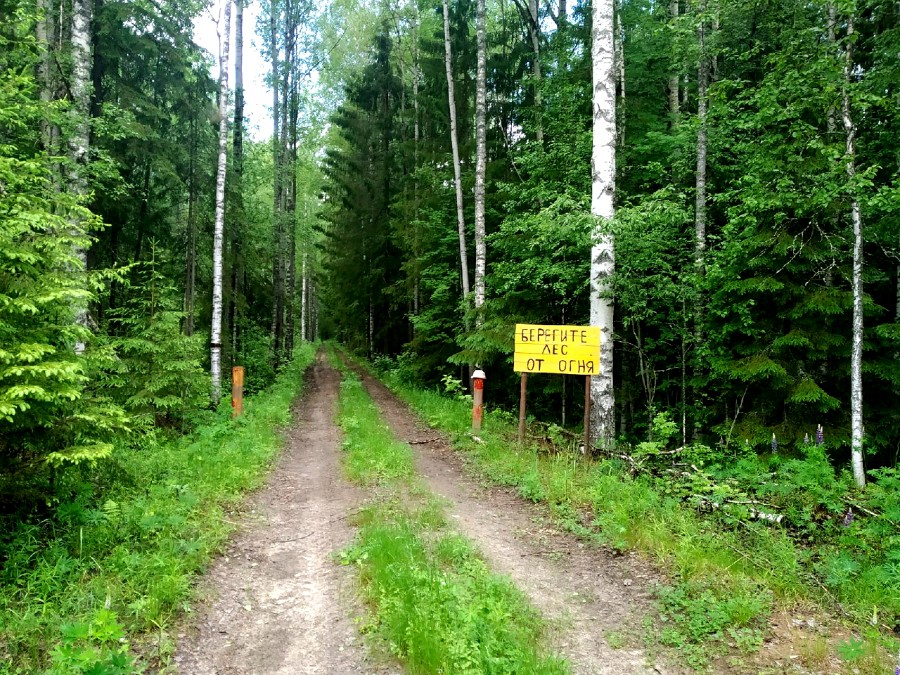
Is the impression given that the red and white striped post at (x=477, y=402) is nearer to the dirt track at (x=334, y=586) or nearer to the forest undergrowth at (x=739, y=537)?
the forest undergrowth at (x=739, y=537)

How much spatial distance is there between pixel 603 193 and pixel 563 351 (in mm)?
2667

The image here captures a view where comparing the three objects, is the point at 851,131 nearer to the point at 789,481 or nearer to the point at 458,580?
the point at 789,481

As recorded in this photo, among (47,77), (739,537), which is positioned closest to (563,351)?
(739,537)

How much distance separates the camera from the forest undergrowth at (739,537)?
12.0 ft

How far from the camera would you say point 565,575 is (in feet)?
15.4

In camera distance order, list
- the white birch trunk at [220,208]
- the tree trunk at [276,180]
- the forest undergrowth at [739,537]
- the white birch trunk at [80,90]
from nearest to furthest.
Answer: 1. the forest undergrowth at [739,537]
2. the white birch trunk at [80,90]
3. the white birch trunk at [220,208]
4. the tree trunk at [276,180]

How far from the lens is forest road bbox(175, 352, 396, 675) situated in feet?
11.3

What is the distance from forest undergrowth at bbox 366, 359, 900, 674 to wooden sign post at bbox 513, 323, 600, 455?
1291 millimetres

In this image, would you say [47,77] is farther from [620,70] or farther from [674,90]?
[674,90]

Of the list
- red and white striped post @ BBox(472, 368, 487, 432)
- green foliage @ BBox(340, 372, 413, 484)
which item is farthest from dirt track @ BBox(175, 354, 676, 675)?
red and white striped post @ BBox(472, 368, 487, 432)

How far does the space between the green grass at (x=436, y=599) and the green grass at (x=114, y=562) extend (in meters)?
1.56

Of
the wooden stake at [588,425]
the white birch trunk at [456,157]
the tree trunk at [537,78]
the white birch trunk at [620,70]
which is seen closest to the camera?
the wooden stake at [588,425]

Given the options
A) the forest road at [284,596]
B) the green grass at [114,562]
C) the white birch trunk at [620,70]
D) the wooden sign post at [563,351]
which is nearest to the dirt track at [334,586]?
the forest road at [284,596]

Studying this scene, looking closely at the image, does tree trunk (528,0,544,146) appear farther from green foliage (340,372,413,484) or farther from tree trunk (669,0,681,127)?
green foliage (340,372,413,484)
